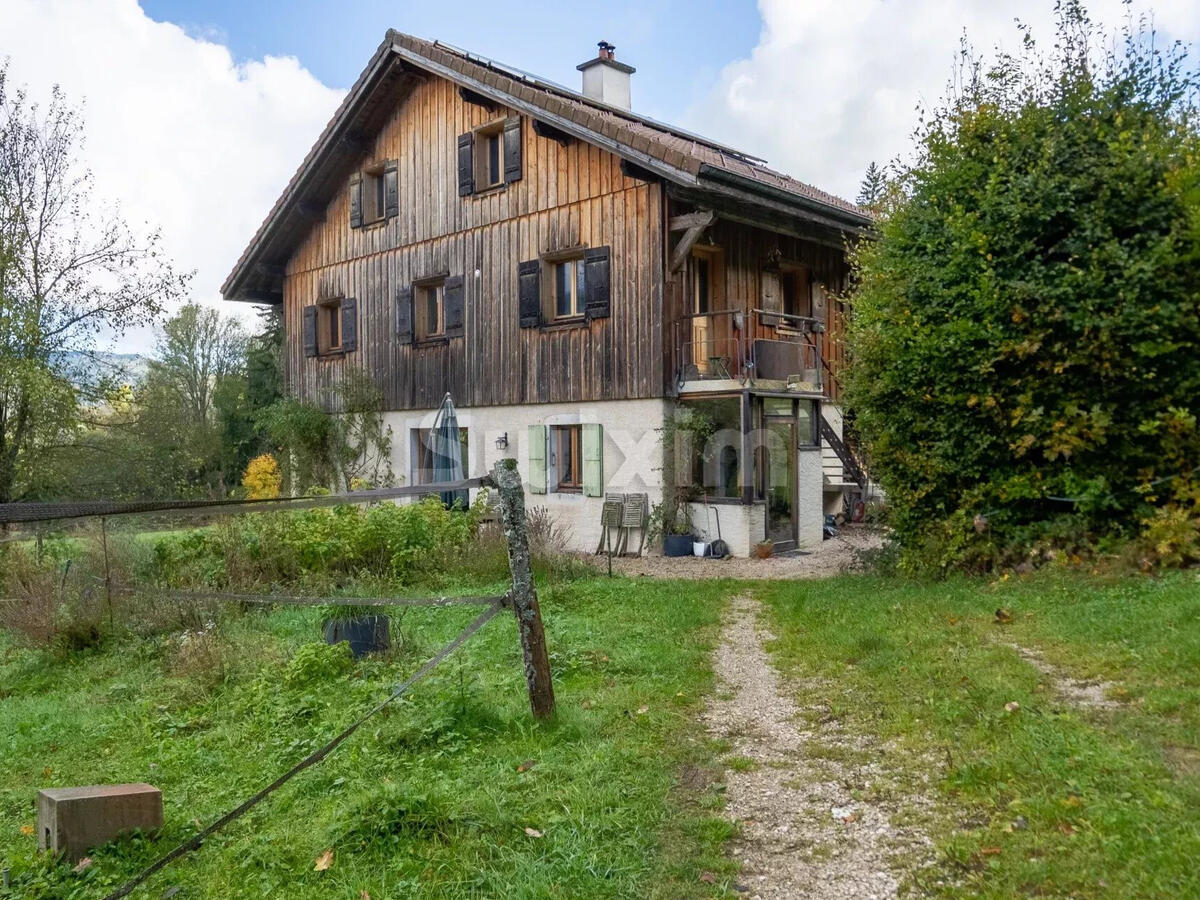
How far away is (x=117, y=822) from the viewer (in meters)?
3.95

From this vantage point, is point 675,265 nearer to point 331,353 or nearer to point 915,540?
point 915,540

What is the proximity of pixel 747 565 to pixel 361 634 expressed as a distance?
22.5 feet

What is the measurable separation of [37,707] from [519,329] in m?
10.4

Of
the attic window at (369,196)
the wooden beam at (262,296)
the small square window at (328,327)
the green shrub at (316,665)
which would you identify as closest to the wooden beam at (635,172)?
the attic window at (369,196)

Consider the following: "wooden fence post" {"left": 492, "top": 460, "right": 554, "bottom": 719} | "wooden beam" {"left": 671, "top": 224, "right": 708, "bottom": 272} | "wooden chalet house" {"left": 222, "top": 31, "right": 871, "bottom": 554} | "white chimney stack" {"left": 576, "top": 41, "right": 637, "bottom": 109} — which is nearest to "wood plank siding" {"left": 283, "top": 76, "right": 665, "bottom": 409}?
"wooden chalet house" {"left": 222, "top": 31, "right": 871, "bottom": 554}

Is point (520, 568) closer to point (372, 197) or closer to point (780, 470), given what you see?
point (780, 470)

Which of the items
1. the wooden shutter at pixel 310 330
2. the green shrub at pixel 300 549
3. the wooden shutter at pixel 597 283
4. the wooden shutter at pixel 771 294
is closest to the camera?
the green shrub at pixel 300 549

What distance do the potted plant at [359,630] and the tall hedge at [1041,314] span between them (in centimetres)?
510

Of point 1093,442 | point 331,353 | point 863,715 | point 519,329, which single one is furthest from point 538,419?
point 863,715

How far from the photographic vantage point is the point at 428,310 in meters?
18.1

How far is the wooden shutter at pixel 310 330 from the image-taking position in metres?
20.1

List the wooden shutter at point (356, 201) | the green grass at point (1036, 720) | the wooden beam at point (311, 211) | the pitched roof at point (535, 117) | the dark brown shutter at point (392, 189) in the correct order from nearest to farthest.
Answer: the green grass at point (1036, 720), the pitched roof at point (535, 117), the dark brown shutter at point (392, 189), the wooden shutter at point (356, 201), the wooden beam at point (311, 211)

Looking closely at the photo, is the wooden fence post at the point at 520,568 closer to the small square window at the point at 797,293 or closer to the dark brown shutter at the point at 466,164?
the small square window at the point at 797,293

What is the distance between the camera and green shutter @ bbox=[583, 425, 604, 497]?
1457cm
